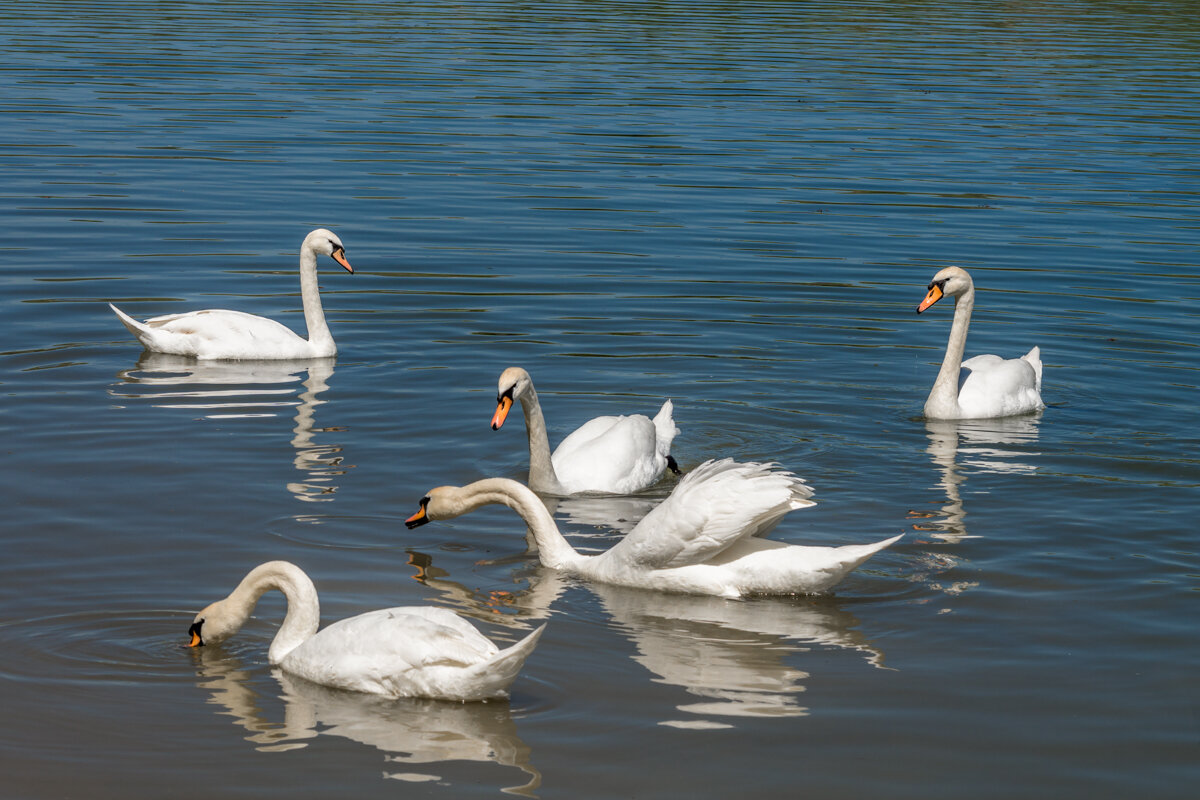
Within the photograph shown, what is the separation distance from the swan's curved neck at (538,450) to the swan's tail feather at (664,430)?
82 centimetres

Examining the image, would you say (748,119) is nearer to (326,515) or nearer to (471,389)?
(471,389)

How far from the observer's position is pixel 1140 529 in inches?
374

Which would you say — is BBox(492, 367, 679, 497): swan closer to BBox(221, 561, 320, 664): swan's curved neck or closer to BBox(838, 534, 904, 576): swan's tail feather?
BBox(838, 534, 904, 576): swan's tail feather

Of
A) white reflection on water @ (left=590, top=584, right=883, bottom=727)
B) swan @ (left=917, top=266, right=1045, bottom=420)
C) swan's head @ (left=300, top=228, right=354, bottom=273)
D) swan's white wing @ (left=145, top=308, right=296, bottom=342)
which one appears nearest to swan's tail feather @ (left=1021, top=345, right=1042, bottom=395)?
swan @ (left=917, top=266, right=1045, bottom=420)

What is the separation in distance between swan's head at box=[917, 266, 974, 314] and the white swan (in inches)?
191

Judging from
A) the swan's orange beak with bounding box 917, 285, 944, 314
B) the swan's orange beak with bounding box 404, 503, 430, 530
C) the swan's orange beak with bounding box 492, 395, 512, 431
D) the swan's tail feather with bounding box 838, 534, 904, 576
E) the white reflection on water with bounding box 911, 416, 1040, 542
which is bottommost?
the swan's orange beak with bounding box 404, 503, 430, 530

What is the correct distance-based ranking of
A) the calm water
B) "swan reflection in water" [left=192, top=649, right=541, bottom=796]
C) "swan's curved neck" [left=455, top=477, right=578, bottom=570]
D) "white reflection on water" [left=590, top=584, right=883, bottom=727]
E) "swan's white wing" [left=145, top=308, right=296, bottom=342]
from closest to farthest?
"swan reflection in water" [left=192, top=649, right=541, bottom=796], the calm water, "white reflection on water" [left=590, top=584, right=883, bottom=727], "swan's curved neck" [left=455, top=477, right=578, bottom=570], "swan's white wing" [left=145, top=308, right=296, bottom=342]

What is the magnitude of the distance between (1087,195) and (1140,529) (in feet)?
41.7

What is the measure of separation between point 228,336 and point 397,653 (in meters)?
7.08

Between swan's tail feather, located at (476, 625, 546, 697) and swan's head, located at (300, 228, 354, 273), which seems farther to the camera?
swan's head, located at (300, 228, 354, 273)

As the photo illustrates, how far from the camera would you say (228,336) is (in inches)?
525

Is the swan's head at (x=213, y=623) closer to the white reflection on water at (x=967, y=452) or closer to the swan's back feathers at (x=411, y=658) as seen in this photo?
the swan's back feathers at (x=411, y=658)

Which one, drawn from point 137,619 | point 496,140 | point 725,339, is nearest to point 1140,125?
point 496,140

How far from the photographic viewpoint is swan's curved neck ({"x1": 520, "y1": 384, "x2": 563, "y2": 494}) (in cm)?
1015
